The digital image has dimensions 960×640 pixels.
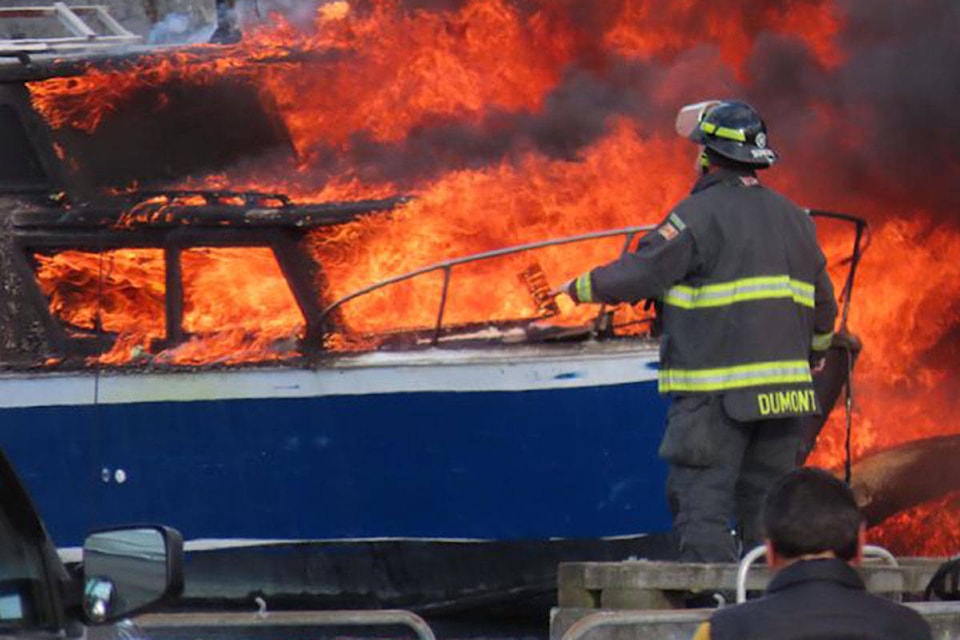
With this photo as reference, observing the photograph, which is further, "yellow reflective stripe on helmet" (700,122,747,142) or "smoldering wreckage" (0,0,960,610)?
"smoldering wreckage" (0,0,960,610)

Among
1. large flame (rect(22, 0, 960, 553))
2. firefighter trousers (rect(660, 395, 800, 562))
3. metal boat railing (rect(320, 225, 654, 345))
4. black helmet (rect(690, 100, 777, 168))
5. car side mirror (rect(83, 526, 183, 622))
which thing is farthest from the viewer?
large flame (rect(22, 0, 960, 553))

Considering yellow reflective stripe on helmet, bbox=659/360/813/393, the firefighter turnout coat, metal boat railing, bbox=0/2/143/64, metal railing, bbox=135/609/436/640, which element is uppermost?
metal boat railing, bbox=0/2/143/64

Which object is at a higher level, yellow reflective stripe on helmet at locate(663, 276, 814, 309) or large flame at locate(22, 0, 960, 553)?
large flame at locate(22, 0, 960, 553)

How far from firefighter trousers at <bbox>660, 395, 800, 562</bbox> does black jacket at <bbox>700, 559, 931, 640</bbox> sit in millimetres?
3438

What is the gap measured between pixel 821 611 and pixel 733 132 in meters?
3.96

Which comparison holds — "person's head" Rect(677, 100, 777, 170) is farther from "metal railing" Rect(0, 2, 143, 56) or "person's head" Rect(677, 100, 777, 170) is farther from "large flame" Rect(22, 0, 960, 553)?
"metal railing" Rect(0, 2, 143, 56)

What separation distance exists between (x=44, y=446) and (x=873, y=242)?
14.1ft

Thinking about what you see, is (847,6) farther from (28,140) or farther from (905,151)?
(28,140)

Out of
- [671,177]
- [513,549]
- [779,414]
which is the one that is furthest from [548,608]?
[779,414]

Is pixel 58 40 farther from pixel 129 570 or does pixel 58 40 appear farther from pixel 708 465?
pixel 129 570

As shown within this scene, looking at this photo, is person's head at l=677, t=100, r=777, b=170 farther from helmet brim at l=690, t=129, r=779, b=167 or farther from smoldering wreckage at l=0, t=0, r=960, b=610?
smoldering wreckage at l=0, t=0, r=960, b=610

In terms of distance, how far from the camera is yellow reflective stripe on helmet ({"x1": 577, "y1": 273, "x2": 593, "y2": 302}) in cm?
763

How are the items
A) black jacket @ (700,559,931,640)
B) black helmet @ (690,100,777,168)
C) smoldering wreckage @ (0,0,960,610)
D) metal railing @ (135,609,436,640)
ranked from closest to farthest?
black jacket @ (700,559,931,640) < metal railing @ (135,609,436,640) < black helmet @ (690,100,777,168) < smoldering wreckage @ (0,0,960,610)

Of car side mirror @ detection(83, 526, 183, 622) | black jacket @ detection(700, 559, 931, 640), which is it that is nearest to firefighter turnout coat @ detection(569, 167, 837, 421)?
car side mirror @ detection(83, 526, 183, 622)
